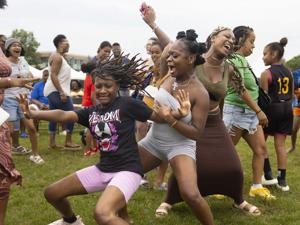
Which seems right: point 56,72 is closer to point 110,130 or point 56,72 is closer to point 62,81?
point 62,81

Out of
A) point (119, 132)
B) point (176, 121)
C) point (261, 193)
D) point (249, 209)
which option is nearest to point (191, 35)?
point (176, 121)

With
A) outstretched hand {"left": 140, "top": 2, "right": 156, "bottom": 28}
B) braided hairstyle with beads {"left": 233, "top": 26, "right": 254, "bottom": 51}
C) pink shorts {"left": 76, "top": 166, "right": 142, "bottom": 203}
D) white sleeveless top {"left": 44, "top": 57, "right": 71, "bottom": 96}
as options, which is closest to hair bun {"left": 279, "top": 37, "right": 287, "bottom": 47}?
braided hairstyle with beads {"left": 233, "top": 26, "right": 254, "bottom": 51}

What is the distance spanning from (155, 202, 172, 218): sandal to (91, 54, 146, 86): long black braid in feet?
4.71

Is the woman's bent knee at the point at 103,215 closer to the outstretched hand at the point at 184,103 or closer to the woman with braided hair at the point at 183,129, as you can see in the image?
the woman with braided hair at the point at 183,129

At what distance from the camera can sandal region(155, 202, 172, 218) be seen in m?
4.75

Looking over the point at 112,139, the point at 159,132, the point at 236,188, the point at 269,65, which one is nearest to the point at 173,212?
the point at 236,188

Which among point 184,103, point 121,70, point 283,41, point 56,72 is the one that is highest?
point 283,41

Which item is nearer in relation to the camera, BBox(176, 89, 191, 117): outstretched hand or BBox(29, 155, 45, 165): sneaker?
BBox(176, 89, 191, 117): outstretched hand

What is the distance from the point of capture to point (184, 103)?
3746 mm

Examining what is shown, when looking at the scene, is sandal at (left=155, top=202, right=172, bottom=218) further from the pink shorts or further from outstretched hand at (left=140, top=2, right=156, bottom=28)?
outstretched hand at (left=140, top=2, right=156, bottom=28)

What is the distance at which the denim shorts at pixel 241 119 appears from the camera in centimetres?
553

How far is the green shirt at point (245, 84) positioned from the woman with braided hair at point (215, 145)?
58 cm

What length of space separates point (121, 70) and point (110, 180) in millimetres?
1006

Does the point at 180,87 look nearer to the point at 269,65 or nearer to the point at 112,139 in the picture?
the point at 112,139
